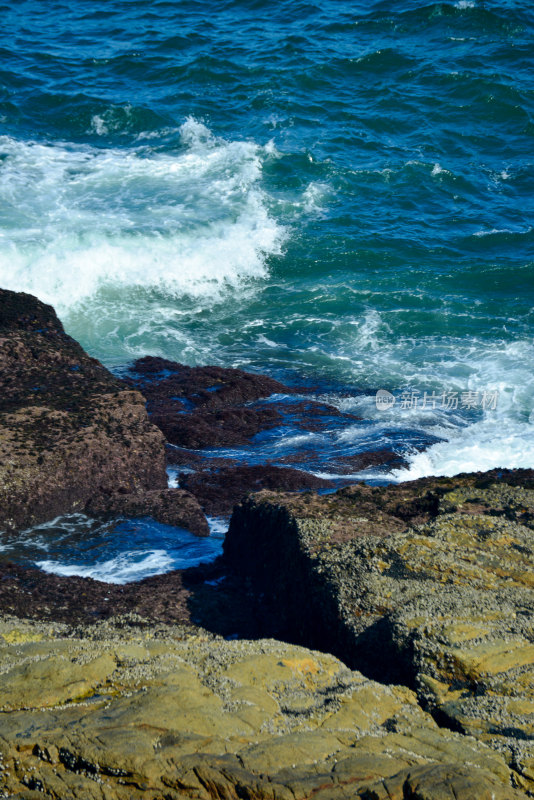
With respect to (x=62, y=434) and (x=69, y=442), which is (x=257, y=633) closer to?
(x=69, y=442)

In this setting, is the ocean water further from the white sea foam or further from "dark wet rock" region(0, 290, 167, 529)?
the white sea foam

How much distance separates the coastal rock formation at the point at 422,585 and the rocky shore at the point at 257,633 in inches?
0.7

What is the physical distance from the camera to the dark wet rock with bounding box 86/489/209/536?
9.29 m

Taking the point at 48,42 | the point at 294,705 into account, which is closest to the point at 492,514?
the point at 294,705

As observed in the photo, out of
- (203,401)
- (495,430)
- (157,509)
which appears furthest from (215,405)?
(495,430)

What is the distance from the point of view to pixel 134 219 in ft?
71.0

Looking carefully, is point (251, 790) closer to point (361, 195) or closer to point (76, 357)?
point (76, 357)

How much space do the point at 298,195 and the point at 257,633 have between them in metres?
18.1

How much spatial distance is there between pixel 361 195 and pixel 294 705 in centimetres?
2006

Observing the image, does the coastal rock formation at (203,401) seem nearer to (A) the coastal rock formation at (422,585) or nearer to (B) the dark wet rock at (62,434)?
(B) the dark wet rock at (62,434)

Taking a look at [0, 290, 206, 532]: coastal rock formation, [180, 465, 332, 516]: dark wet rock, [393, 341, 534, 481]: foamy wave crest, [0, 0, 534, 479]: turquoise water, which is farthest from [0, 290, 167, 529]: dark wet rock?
A: [0, 0, 534, 479]: turquoise water

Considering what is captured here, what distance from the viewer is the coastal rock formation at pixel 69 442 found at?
8867 mm

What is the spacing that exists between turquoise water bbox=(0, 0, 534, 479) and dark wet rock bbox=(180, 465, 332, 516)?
77.7 inches

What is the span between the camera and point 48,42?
3148cm
